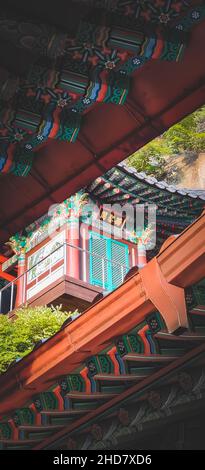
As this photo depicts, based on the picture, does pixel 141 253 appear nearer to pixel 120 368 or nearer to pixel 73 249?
pixel 73 249

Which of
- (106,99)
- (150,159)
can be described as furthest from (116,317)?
(150,159)

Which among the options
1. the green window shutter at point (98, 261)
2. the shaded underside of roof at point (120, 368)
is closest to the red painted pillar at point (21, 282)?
the green window shutter at point (98, 261)

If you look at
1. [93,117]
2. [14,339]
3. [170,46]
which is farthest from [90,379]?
[14,339]

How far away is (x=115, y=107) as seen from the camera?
520 cm

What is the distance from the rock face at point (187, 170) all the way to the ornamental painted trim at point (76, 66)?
24458mm

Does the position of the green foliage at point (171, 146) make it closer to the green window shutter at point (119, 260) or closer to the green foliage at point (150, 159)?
the green foliage at point (150, 159)

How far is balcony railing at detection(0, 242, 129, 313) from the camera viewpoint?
661 inches

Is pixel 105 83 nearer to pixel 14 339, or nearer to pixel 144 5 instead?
pixel 144 5

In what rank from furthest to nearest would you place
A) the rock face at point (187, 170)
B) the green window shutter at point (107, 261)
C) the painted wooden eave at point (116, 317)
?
1. the rock face at point (187, 170)
2. the green window shutter at point (107, 261)
3. the painted wooden eave at point (116, 317)

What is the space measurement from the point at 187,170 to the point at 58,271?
14937 mm

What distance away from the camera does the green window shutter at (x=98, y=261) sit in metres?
17.2

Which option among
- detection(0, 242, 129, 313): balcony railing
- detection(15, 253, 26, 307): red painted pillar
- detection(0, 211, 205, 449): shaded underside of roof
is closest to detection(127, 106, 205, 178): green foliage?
detection(15, 253, 26, 307): red painted pillar

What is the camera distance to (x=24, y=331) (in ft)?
31.8

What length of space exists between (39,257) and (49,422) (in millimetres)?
11558
